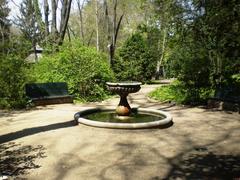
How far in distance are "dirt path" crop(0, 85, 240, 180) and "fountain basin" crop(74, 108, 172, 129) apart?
0.19 metres

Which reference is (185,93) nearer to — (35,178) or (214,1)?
(214,1)

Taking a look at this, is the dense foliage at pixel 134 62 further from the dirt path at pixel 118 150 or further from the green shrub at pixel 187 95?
the dirt path at pixel 118 150

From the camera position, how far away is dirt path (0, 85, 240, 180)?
5973mm

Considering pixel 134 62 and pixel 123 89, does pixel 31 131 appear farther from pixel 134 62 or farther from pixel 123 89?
pixel 134 62

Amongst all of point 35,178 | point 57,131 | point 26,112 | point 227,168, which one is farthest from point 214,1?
point 26,112

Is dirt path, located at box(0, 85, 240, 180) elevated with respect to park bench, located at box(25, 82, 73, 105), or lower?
lower

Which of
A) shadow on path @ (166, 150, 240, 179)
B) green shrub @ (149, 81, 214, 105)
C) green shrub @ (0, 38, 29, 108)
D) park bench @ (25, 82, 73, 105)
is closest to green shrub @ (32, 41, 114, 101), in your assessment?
park bench @ (25, 82, 73, 105)

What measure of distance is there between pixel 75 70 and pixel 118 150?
10.4m

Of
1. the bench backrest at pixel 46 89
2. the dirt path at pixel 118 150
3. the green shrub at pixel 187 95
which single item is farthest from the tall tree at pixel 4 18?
→ the dirt path at pixel 118 150

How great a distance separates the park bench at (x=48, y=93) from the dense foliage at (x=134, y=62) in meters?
12.4

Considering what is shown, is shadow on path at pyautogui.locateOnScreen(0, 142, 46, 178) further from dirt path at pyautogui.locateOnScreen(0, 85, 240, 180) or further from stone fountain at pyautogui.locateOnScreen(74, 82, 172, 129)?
stone fountain at pyautogui.locateOnScreen(74, 82, 172, 129)

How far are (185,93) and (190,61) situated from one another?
192 centimetres

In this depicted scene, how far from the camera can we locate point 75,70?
677 inches

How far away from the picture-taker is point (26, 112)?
13.2 metres
